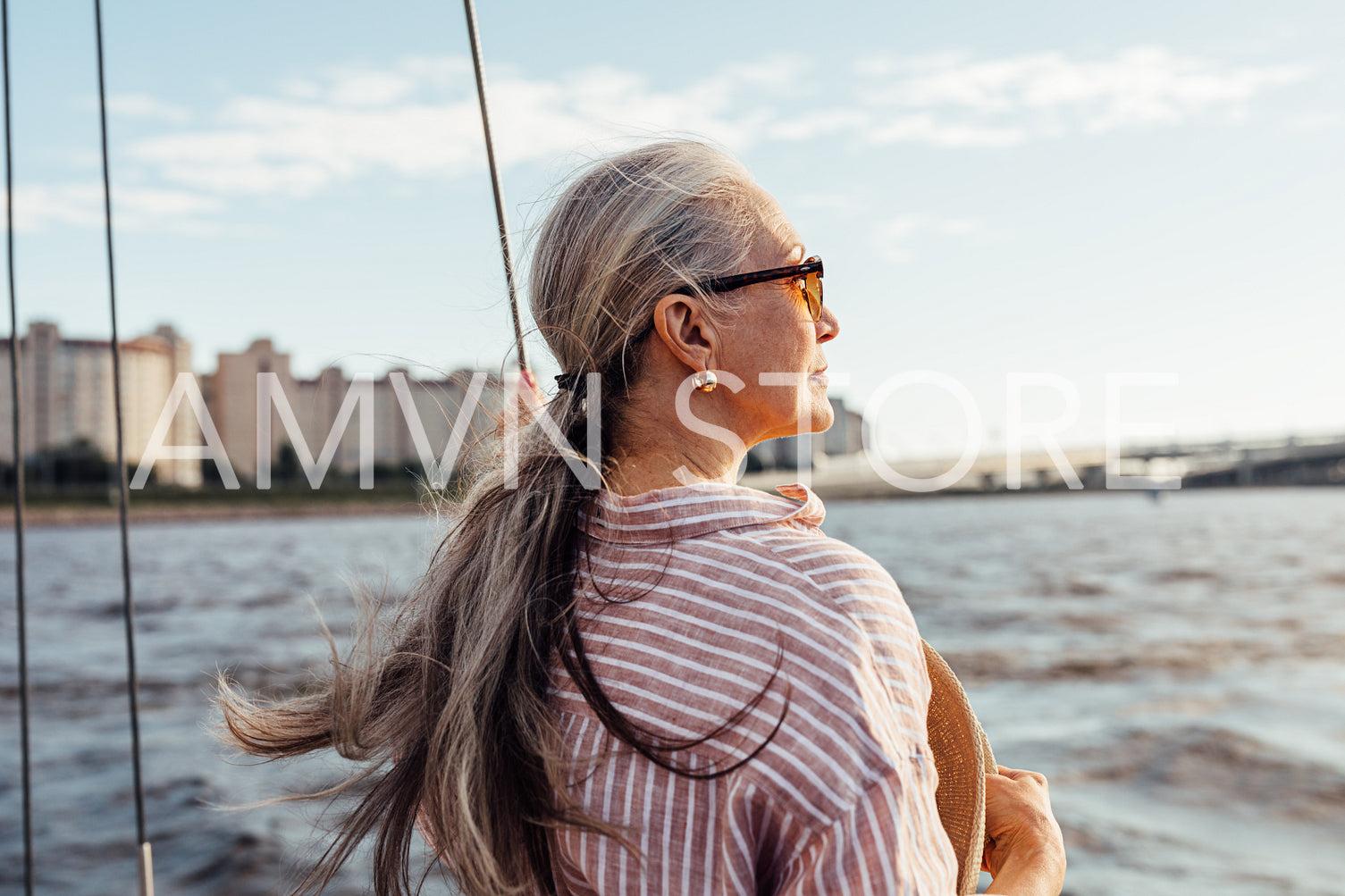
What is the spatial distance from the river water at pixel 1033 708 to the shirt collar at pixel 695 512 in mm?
549

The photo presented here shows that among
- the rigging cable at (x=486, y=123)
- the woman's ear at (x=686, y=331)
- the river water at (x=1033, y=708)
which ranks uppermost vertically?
the rigging cable at (x=486, y=123)

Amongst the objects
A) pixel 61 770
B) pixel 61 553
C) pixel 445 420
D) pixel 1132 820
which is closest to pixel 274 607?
pixel 61 770

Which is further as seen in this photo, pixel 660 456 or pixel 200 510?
pixel 200 510

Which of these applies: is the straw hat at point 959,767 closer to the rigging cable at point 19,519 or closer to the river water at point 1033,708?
the river water at point 1033,708

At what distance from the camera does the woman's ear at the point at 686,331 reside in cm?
111

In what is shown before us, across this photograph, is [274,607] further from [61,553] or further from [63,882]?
[61,553]

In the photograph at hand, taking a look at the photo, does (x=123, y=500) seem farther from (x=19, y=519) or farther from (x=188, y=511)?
(x=188, y=511)

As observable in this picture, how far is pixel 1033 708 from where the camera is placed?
1041cm

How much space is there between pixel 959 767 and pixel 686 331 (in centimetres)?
57

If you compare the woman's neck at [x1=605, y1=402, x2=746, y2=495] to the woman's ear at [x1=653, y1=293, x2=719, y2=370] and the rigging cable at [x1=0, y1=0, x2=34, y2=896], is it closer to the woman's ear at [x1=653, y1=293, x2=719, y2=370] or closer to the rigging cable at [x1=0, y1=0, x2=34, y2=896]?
the woman's ear at [x1=653, y1=293, x2=719, y2=370]

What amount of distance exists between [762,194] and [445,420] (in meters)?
0.68

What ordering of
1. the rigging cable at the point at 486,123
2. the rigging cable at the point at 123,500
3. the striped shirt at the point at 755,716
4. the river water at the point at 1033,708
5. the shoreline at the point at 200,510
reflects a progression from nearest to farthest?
the striped shirt at the point at 755,716, the rigging cable at the point at 486,123, the rigging cable at the point at 123,500, the river water at the point at 1033,708, the shoreline at the point at 200,510

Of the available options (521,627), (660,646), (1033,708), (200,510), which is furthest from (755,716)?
(200,510)

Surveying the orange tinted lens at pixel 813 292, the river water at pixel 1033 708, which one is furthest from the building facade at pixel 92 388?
the orange tinted lens at pixel 813 292
